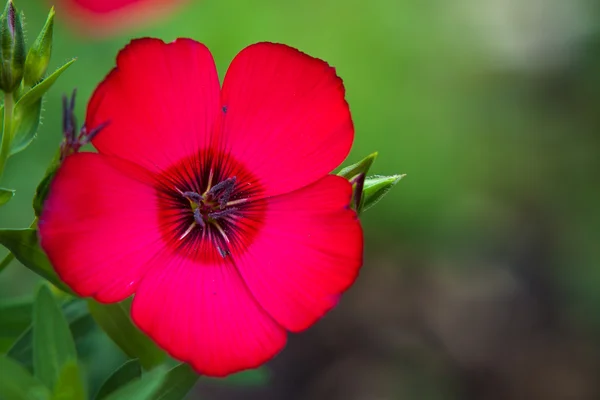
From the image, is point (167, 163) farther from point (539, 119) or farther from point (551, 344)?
point (539, 119)

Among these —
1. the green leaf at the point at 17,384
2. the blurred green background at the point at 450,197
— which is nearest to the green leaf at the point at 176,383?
the green leaf at the point at 17,384

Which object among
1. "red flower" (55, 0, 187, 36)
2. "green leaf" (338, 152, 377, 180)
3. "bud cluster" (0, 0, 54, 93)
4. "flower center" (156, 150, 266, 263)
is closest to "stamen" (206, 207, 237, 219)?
"flower center" (156, 150, 266, 263)

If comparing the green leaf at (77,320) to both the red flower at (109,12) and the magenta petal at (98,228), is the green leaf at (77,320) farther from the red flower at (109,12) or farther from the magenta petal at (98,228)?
the red flower at (109,12)

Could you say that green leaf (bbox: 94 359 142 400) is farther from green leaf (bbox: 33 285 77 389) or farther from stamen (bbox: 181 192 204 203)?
stamen (bbox: 181 192 204 203)

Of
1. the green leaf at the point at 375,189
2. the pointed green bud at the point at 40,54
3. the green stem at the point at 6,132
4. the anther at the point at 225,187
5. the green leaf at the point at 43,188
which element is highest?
the pointed green bud at the point at 40,54

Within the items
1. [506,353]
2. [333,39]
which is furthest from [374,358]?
[333,39]

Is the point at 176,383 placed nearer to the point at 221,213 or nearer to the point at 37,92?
the point at 221,213

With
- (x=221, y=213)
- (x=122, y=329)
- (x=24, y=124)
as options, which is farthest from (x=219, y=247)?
(x=24, y=124)
